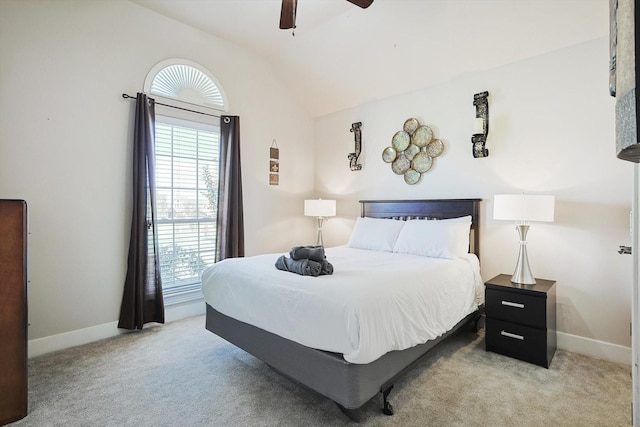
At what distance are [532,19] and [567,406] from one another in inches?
120

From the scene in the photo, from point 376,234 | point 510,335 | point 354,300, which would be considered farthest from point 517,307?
point 354,300

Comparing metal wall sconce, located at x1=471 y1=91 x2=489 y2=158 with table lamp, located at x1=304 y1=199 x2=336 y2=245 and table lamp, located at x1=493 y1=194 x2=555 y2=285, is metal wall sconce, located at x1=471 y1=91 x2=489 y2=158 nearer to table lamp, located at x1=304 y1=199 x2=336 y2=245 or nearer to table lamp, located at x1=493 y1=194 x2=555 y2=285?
table lamp, located at x1=493 y1=194 x2=555 y2=285

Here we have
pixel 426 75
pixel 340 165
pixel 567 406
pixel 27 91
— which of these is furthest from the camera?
pixel 340 165

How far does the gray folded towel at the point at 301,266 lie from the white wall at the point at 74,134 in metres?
1.89

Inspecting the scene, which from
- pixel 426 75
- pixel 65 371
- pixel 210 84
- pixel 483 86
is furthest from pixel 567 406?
pixel 210 84

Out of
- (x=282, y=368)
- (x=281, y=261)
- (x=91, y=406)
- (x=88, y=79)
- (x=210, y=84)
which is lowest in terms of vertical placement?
(x=91, y=406)

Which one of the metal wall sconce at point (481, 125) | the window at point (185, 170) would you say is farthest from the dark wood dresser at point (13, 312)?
the metal wall sconce at point (481, 125)

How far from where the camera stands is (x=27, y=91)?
271cm

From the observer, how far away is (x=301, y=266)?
2320 mm

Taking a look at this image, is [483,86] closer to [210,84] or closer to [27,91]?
[210,84]

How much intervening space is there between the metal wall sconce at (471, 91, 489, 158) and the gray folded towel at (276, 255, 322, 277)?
227 centimetres

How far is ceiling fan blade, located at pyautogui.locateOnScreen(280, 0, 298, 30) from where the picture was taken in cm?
242

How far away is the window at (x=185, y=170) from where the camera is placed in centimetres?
353

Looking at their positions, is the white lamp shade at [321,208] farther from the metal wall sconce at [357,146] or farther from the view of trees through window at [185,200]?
the view of trees through window at [185,200]
